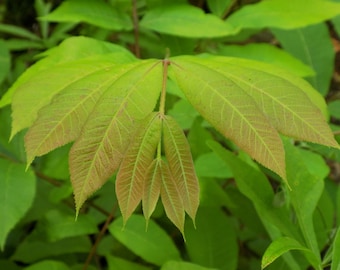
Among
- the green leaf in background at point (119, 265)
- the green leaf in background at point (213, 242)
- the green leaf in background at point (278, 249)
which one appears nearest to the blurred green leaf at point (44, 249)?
the green leaf in background at point (119, 265)

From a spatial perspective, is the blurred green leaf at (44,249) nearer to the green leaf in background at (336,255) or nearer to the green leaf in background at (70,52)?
the green leaf in background at (70,52)

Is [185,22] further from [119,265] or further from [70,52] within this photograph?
[119,265]

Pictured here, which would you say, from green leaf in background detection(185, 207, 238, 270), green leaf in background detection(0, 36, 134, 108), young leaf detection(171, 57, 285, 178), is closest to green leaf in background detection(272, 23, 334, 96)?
green leaf in background detection(185, 207, 238, 270)

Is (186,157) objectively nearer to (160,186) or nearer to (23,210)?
(160,186)

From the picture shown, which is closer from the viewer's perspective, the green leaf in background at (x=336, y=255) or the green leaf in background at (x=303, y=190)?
the green leaf in background at (x=336, y=255)

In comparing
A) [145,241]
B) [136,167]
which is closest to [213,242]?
[145,241]

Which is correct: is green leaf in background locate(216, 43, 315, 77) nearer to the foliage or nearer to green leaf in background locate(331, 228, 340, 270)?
the foliage
